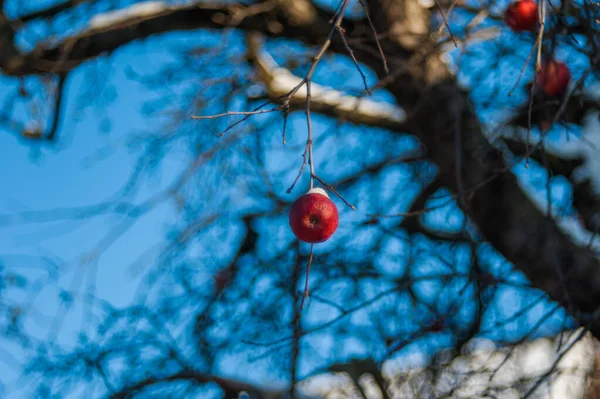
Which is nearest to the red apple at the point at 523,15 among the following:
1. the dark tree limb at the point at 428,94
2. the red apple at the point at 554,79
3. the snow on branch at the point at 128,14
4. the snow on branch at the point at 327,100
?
the red apple at the point at 554,79

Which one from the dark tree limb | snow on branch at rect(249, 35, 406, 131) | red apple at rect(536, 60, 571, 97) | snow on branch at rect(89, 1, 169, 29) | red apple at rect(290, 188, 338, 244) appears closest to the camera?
red apple at rect(290, 188, 338, 244)

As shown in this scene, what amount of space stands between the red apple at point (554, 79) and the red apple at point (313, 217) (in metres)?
1.35

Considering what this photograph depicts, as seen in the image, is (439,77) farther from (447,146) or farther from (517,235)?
(517,235)

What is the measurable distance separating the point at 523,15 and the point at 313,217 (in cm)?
137

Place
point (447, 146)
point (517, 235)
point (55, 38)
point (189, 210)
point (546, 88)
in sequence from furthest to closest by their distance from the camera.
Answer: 1. point (189, 210)
2. point (55, 38)
3. point (447, 146)
4. point (517, 235)
5. point (546, 88)

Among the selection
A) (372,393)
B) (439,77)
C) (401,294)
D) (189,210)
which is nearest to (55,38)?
(189,210)

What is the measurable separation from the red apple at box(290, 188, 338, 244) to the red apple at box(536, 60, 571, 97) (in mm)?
1354

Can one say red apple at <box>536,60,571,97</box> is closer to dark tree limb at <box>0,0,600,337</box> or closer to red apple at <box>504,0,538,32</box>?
red apple at <box>504,0,538,32</box>

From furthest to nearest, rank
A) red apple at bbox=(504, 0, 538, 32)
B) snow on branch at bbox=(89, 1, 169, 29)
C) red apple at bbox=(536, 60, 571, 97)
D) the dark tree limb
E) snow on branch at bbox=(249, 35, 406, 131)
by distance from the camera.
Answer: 1. snow on branch at bbox=(249, 35, 406, 131)
2. snow on branch at bbox=(89, 1, 169, 29)
3. the dark tree limb
4. red apple at bbox=(536, 60, 571, 97)
5. red apple at bbox=(504, 0, 538, 32)

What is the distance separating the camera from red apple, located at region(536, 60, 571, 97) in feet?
8.01

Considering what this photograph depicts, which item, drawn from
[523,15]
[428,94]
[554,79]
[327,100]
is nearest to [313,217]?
[523,15]

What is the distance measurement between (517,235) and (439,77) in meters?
0.79

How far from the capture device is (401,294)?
3.37 metres

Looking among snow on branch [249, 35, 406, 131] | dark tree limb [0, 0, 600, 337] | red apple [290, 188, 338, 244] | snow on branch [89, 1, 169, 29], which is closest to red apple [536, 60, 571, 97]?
dark tree limb [0, 0, 600, 337]
